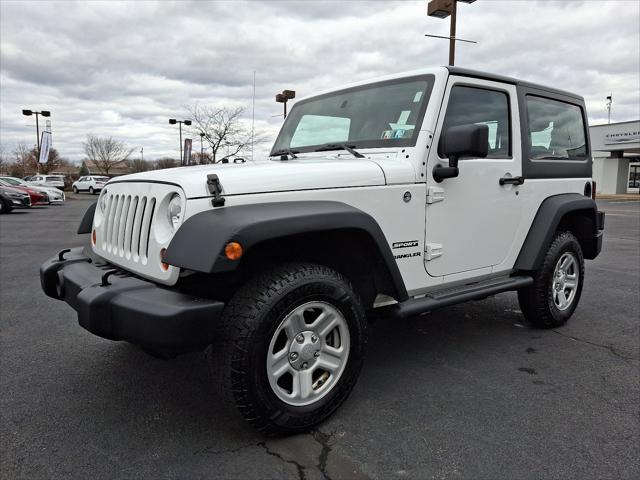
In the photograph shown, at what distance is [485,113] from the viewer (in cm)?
347

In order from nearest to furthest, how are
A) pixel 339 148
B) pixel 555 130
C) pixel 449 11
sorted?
pixel 339 148 → pixel 555 130 → pixel 449 11

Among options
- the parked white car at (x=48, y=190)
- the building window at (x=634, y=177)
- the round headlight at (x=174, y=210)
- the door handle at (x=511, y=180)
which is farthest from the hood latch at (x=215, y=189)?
the building window at (x=634, y=177)

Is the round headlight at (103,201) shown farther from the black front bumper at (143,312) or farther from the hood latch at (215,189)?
the hood latch at (215,189)

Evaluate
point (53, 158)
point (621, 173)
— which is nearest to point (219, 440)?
point (621, 173)

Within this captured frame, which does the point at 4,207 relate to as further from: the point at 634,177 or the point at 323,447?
the point at 634,177

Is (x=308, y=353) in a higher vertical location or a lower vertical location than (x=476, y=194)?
lower

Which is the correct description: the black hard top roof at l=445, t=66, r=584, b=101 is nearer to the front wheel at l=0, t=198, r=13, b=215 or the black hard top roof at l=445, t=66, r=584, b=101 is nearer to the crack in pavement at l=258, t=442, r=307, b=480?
the crack in pavement at l=258, t=442, r=307, b=480

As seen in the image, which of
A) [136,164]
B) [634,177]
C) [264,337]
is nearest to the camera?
[264,337]

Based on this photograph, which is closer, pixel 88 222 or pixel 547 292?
pixel 88 222

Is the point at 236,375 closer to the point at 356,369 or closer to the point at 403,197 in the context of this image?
the point at 356,369

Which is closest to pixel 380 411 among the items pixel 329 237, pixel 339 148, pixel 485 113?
pixel 329 237

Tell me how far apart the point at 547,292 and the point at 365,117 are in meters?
2.05

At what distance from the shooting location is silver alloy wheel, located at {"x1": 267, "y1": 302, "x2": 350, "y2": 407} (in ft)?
7.79

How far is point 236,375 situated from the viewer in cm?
218
